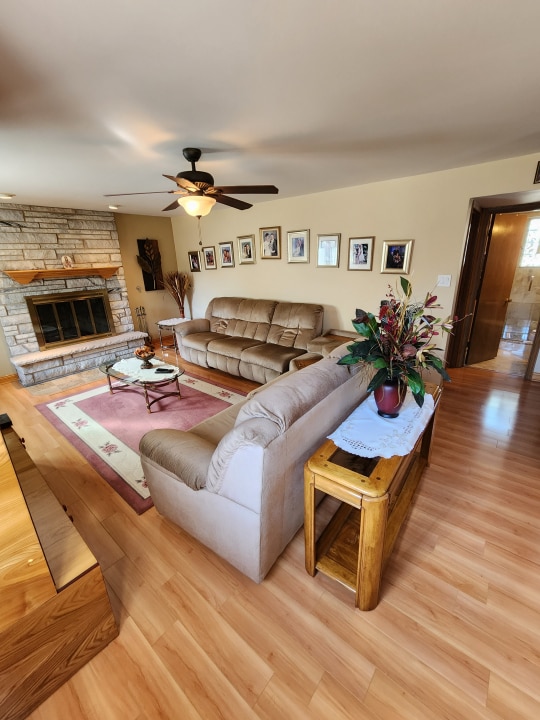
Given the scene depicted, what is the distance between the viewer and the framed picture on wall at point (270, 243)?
4207mm

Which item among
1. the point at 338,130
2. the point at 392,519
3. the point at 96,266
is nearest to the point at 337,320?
the point at 338,130

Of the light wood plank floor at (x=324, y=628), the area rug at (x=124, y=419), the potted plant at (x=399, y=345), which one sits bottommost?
the light wood plank floor at (x=324, y=628)

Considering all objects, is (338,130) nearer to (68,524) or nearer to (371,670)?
(68,524)

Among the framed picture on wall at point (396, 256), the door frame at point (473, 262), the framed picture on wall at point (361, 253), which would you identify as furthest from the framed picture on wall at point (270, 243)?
the door frame at point (473, 262)

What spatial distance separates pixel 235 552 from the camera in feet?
4.62

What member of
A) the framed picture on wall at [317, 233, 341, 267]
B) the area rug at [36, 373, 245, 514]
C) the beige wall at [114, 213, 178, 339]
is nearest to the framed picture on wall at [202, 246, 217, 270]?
the beige wall at [114, 213, 178, 339]

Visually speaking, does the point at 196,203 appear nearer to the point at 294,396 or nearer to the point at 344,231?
the point at 294,396

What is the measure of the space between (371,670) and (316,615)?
262 millimetres

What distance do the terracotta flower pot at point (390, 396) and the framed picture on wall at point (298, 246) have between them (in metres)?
2.89

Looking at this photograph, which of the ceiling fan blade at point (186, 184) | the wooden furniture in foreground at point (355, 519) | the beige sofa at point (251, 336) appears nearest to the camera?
the wooden furniture in foreground at point (355, 519)

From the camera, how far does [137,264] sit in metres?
5.26

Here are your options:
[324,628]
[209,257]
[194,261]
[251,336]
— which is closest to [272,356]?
[251,336]

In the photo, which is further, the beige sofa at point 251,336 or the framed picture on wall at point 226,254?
the framed picture on wall at point 226,254

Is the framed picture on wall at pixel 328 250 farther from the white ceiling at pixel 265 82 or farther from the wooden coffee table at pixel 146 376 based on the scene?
the wooden coffee table at pixel 146 376
